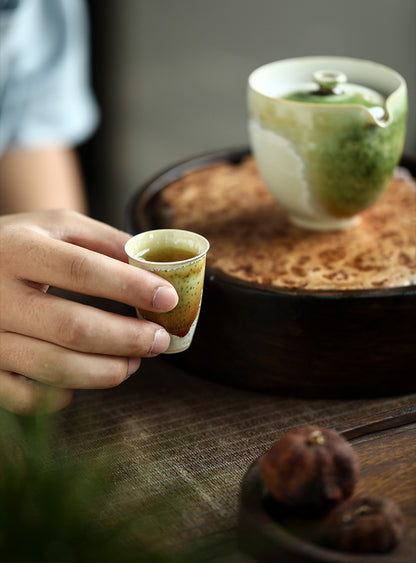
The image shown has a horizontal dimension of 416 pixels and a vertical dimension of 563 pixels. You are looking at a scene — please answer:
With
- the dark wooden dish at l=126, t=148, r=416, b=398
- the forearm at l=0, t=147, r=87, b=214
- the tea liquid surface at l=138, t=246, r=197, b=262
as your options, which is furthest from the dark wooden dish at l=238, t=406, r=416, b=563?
the forearm at l=0, t=147, r=87, b=214

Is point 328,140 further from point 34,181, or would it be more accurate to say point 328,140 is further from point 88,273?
point 34,181

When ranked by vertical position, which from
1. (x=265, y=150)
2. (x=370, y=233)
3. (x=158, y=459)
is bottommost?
(x=158, y=459)

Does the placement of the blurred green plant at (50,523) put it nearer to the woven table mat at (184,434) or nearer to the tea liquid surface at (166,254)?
the woven table mat at (184,434)

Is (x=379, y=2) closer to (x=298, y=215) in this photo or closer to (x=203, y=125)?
(x=203, y=125)

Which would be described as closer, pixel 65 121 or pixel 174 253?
pixel 174 253

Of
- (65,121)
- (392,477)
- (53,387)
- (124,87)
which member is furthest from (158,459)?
(124,87)

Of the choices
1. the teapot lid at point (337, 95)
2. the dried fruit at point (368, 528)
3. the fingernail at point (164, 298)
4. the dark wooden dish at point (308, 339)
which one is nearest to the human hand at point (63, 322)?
the fingernail at point (164, 298)

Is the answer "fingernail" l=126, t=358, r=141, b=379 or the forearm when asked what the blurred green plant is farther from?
the forearm
